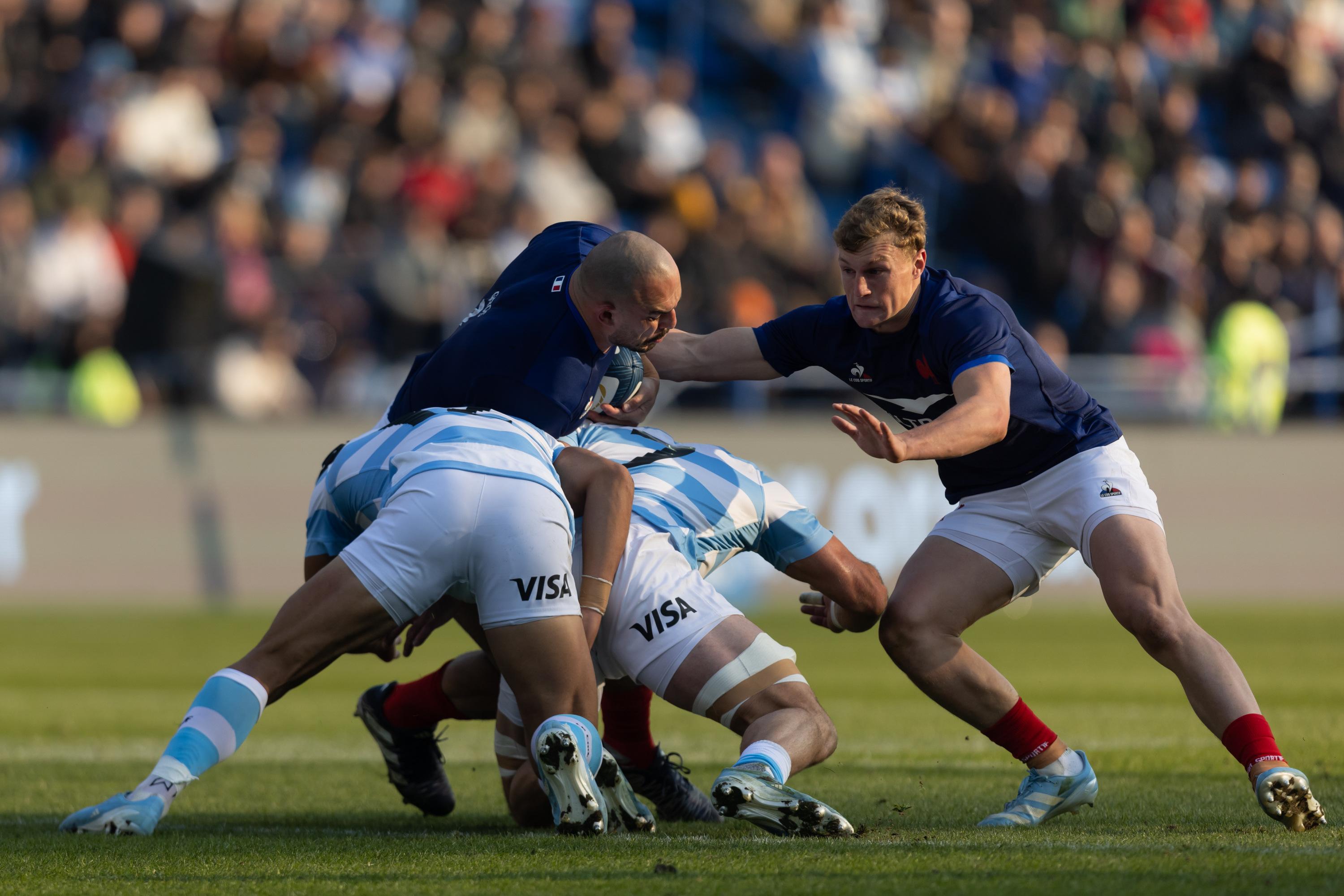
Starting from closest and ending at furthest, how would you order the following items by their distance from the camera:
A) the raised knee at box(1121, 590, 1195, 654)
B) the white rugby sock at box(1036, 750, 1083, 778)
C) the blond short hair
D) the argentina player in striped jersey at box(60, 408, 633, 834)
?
the argentina player in striped jersey at box(60, 408, 633, 834), the raised knee at box(1121, 590, 1195, 654), the blond short hair, the white rugby sock at box(1036, 750, 1083, 778)

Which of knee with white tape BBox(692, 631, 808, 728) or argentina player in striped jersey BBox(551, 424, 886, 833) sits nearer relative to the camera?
argentina player in striped jersey BBox(551, 424, 886, 833)

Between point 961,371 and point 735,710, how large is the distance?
1.39 m

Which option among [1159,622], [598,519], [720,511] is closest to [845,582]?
[720,511]

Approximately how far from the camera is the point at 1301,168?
63.7 feet

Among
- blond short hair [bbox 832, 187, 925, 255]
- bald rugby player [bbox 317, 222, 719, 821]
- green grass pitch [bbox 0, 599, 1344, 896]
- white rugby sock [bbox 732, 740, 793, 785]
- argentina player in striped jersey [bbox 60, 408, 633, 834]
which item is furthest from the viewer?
blond short hair [bbox 832, 187, 925, 255]

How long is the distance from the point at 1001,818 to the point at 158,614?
10.6m

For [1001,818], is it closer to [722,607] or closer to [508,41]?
[722,607]

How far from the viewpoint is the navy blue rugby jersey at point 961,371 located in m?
5.99

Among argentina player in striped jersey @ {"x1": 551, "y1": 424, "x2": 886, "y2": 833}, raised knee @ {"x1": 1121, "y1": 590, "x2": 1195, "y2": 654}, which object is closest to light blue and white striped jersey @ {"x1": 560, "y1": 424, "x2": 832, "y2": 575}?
argentina player in striped jersey @ {"x1": 551, "y1": 424, "x2": 886, "y2": 833}

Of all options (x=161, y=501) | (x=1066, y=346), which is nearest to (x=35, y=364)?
(x=161, y=501)

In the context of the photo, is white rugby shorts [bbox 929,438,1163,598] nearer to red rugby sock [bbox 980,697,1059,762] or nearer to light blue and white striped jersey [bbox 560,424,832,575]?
red rugby sock [bbox 980,697,1059,762]

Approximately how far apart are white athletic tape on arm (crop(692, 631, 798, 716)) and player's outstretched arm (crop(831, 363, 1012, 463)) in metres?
0.76

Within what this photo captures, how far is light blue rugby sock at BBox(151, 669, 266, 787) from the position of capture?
207 inches

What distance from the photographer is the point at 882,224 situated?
592 cm
